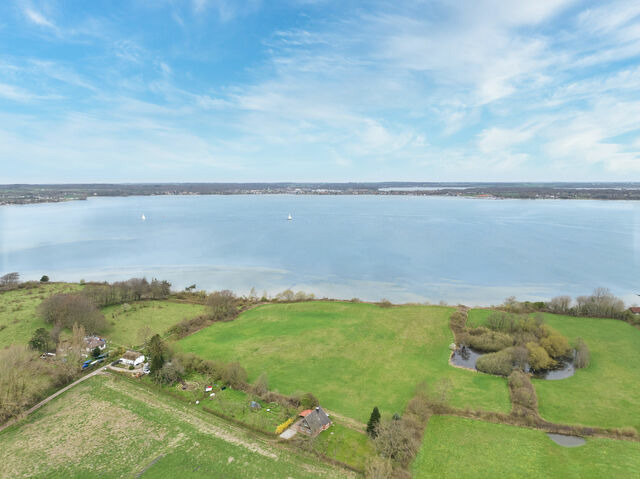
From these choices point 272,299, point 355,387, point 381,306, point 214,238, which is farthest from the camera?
point 214,238

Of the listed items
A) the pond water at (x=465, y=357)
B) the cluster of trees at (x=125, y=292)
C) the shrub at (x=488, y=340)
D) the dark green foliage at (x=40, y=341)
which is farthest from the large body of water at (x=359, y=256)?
the dark green foliage at (x=40, y=341)

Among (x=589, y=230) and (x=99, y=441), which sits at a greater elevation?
(x=589, y=230)

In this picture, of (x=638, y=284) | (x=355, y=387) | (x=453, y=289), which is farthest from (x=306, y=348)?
(x=638, y=284)

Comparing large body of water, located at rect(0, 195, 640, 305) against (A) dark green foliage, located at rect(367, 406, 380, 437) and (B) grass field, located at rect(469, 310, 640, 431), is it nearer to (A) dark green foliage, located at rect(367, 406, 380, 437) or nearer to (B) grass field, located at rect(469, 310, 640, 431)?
(B) grass field, located at rect(469, 310, 640, 431)

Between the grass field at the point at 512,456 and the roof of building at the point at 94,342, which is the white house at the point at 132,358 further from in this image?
the grass field at the point at 512,456

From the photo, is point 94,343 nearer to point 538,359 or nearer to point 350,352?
point 350,352

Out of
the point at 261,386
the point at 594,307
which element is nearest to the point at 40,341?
the point at 261,386

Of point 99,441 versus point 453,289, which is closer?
point 99,441

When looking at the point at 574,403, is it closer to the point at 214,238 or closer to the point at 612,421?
the point at 612,421
